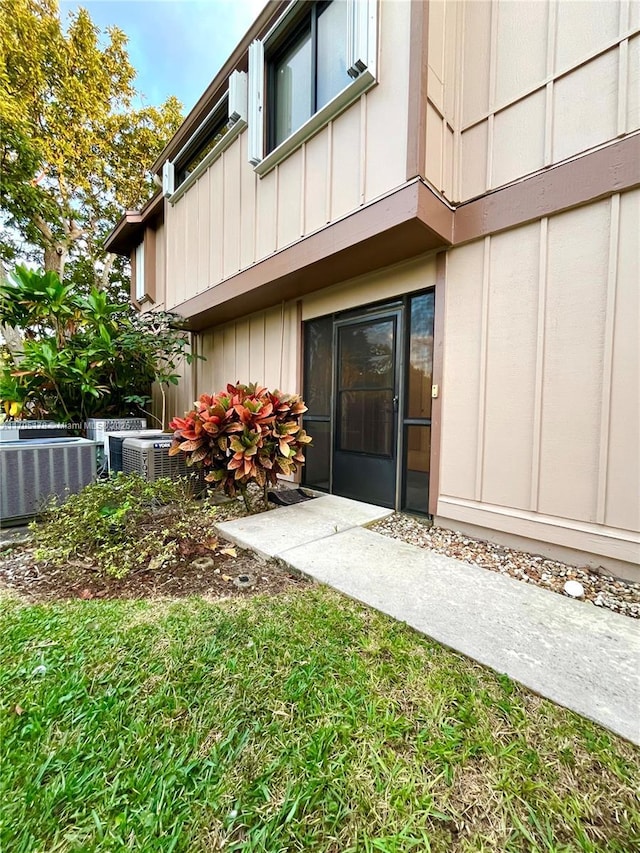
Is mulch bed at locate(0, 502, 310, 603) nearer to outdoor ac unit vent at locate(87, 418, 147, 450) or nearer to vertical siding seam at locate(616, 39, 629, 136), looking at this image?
outdoor ac unit vent at locate(87, 418, 147, 450)

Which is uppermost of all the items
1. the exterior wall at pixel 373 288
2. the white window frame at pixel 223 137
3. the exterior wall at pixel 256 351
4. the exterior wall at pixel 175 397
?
the white window frame at pixel 223 137

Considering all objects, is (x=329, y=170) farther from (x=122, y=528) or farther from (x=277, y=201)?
(x=122, y=528)

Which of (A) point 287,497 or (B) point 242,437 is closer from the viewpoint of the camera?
(B) point 242,437

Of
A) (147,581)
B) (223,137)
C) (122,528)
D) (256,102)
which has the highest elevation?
(223,137)

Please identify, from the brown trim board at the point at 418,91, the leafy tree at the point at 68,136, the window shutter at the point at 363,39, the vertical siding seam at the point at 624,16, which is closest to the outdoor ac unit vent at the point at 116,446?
the brown trim board at the point at 418,91

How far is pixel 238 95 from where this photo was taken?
14.8 ft

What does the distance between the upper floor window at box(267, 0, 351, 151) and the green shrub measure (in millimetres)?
4226

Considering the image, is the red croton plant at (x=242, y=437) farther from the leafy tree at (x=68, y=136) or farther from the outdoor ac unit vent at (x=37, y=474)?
the leafy tree at (x=68, y=136)

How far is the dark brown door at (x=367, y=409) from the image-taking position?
365cm

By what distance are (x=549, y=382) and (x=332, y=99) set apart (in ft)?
10.9

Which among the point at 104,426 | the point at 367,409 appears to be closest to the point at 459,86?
the point at 367,409

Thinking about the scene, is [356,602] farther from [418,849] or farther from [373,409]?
[373,409]

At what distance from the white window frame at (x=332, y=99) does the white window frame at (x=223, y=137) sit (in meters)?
0.32

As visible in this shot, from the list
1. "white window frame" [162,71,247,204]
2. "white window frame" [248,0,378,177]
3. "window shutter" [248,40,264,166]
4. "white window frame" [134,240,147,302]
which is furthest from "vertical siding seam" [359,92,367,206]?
"white window frame" [134,240,147,302]
